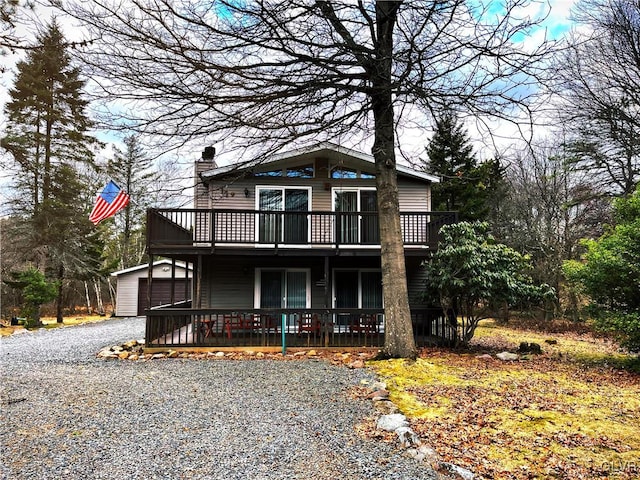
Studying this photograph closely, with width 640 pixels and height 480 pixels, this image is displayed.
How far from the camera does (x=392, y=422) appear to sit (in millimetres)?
4703

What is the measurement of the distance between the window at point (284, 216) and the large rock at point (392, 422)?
714 cm

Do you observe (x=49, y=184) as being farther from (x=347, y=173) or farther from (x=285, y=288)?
(x=347, y=173)

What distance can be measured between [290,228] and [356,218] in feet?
6.89

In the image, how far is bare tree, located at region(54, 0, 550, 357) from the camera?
19.8 ft

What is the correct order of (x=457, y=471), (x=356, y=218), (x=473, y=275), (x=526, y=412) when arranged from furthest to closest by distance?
1. (x=356, y=218)
2. (x=473, y=275)
3. (x=526, y=412)
4. (x=457, y=471)

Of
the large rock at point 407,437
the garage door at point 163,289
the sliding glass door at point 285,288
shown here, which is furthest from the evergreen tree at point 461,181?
the large rock at point 407,437

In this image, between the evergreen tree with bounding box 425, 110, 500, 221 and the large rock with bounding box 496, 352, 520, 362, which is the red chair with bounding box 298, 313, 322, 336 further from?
the evergreen tree with bounding box 425, 110, 500, 221

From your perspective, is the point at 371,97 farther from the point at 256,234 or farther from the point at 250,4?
the point at 256,234

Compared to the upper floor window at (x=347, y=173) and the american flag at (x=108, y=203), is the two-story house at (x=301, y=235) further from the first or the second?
the american flag at (x=108, y=203)

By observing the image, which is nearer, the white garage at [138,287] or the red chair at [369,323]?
the red chair at [369,323]

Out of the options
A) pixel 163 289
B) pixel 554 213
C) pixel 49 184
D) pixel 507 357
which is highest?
pixel 49 184

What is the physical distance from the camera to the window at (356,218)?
41.3 ft

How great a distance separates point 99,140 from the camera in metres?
21.6

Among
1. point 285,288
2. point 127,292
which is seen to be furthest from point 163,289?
point 285,288
